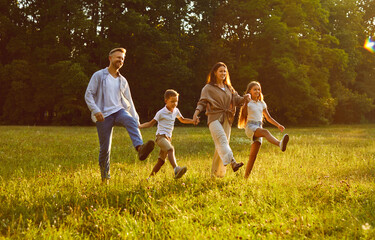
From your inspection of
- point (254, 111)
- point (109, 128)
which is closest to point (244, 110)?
point (254, 111)

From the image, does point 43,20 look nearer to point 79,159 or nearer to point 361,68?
point 79,159

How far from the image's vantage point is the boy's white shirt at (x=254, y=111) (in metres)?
7.14

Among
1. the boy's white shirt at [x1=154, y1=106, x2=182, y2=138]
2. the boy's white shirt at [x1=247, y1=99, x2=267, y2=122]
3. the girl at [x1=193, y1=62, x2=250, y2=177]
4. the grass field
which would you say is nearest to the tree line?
the boy's white shirt at [x1=154, y1=106, x2=182, y2=138]

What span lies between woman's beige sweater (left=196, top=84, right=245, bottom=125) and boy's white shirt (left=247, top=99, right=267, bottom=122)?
0.29 meters

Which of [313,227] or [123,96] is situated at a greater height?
[123,96]

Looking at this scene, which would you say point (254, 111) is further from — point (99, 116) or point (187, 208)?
point (99, 116)

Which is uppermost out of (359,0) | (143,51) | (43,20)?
(359,0)

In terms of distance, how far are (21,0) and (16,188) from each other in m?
39.8

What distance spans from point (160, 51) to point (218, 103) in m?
31.6

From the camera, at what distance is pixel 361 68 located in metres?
57.2

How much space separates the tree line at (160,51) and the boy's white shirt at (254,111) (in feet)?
94.7

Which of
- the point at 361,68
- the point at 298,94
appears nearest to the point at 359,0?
the point at 361,68

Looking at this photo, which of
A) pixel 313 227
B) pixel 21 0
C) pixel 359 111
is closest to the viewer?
pixel 313 227

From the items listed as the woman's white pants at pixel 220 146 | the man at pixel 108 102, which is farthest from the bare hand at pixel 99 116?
the woman's white pants at pixel 220 146
